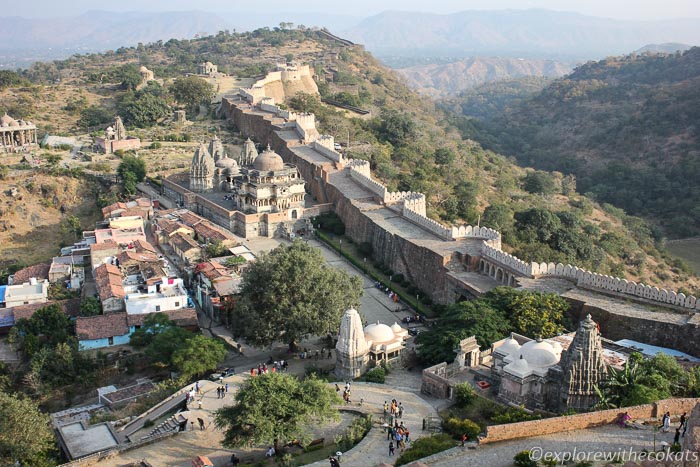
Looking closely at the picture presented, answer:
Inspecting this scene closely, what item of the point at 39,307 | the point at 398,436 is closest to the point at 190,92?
the point at 39,307

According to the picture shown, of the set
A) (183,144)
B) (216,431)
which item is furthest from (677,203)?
(216,431)

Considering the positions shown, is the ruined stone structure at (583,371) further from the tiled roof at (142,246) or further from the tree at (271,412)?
the tiled roof at (142,246)

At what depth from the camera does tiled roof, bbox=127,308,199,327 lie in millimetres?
26375

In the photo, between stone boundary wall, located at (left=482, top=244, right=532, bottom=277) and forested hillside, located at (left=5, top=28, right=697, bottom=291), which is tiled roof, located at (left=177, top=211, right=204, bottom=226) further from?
stone boundary wall, located at (left=482, top=244, right=532, bottom=277)

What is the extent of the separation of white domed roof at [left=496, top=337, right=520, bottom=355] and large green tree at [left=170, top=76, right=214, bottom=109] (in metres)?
42.6

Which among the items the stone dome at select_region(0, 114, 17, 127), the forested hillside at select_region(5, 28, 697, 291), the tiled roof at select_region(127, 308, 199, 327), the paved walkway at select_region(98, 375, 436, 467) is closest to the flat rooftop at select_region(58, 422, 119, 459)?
the paved walkway at select_region(98, 375, 436, 467)

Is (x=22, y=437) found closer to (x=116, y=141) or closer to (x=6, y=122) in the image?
(x=116, y=141)

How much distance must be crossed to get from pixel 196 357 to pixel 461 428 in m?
9.38

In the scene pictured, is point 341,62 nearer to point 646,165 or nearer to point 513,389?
point 646,165

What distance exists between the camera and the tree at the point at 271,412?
56.3ft

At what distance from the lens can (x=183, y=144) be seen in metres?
50.3

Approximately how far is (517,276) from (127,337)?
13.5 metres

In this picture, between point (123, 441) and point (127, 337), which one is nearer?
point (123, 441)

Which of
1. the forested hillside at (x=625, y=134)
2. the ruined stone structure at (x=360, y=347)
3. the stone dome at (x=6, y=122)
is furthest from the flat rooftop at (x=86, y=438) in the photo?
the forested hillside at (x=625, y=134)
